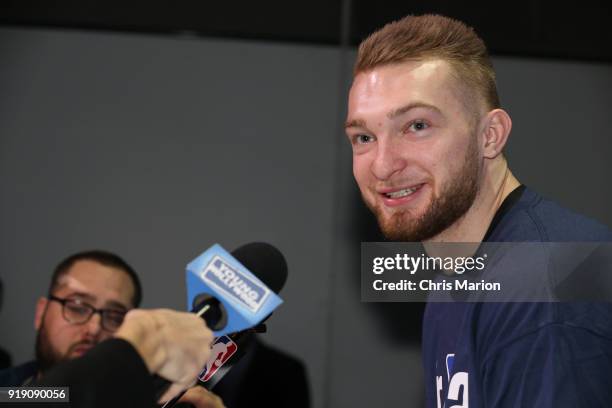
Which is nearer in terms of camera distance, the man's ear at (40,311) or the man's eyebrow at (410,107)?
the man's eyebrow at (410,107)

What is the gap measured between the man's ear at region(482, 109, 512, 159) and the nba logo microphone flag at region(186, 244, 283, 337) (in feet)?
2.09

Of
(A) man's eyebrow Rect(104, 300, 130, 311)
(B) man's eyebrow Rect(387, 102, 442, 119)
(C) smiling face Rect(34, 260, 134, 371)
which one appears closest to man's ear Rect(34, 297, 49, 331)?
(C) smiling face Rect(34, 260, 134, 371)

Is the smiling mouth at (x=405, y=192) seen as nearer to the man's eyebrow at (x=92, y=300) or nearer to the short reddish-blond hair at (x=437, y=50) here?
the short reddish-blond hair at (x=437, y=50)

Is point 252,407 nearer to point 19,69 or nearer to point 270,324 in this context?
point 270,324

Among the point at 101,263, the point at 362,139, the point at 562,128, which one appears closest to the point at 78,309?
the point at 101,263

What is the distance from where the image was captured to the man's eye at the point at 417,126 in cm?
122

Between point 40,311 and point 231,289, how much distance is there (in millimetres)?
1548

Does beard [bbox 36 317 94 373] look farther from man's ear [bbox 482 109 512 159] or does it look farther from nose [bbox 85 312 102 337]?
man's ear [bbox 482 109 512 159]

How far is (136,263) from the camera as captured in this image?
2.15 metres

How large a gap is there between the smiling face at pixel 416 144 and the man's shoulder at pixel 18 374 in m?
1.17

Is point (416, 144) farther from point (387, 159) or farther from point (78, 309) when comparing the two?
point (78, 309)

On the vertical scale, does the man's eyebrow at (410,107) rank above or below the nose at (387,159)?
above

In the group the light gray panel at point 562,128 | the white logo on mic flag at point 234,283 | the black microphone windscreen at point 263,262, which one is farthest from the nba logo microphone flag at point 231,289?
the light gray panel at point 562,128

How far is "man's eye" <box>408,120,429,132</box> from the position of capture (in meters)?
1.22
